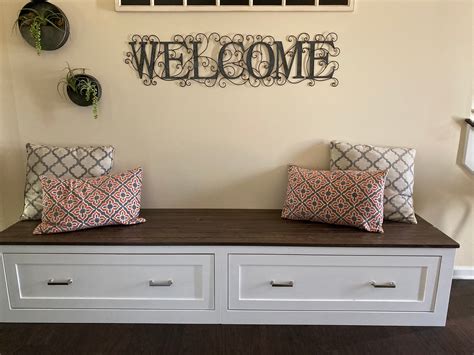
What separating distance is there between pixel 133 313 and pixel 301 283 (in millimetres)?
929

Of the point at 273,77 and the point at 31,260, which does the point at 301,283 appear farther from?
the point at 31,260

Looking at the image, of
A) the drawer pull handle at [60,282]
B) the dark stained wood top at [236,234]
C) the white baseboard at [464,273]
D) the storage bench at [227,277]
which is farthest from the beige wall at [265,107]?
the drawer pull handle at [60,282]

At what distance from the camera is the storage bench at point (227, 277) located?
1.83m

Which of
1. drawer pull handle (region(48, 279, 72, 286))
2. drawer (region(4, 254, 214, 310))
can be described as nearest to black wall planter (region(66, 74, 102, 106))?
drawer (region(4, 254, 214, 310))

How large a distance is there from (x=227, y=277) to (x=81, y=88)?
1.41m

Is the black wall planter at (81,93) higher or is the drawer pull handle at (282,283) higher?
the black wall planter at (81,93)

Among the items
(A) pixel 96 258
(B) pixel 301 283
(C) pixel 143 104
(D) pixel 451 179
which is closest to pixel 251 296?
(B) pixel 301 283

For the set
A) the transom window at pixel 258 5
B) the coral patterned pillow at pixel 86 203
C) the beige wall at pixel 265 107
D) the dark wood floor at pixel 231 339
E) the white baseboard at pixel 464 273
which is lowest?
the dark wood floor at pixel 231 339

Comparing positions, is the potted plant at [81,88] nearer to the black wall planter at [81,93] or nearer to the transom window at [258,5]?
the black wall planter at [81,93]

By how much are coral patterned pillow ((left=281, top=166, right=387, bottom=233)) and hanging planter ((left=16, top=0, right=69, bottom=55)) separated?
1660mm

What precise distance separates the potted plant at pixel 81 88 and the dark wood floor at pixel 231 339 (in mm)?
1273

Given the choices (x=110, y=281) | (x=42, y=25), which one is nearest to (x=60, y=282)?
(x=110, y=281)

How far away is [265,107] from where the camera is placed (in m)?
2.22

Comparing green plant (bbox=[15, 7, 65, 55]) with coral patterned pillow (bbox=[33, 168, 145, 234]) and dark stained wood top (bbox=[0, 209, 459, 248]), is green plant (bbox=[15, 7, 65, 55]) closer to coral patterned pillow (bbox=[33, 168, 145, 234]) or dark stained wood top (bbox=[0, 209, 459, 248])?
coral patterned pillow (bbox=[33, 168, 145, 234])
